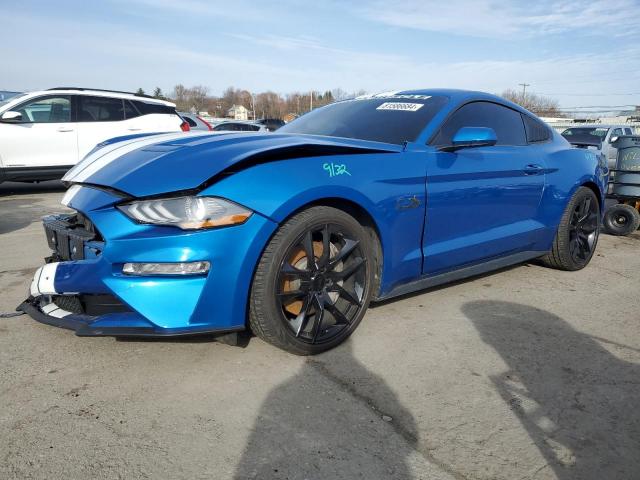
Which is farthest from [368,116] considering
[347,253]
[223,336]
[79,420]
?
[79,420]

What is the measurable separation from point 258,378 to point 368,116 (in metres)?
2.00

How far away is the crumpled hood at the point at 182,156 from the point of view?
90.9 inches

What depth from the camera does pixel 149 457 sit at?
1.85 meters

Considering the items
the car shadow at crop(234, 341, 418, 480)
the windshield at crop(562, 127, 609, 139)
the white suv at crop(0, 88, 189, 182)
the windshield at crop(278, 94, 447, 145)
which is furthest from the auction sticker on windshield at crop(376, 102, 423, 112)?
the windshield at crop(562, 127, 609, 139)

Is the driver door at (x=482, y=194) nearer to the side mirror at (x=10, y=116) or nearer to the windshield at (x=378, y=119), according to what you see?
the windshield at (x=378, y=119)

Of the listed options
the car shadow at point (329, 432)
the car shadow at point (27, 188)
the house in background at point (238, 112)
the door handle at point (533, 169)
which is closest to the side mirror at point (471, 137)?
the door handle at point (533, 169)

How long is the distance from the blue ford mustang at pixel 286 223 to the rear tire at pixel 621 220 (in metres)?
3.41

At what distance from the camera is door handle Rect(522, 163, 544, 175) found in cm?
381

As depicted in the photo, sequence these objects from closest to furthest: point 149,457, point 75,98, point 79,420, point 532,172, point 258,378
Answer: point 149,457 < point 79,420 < point 258,378 < point 532,172 < point 75,98

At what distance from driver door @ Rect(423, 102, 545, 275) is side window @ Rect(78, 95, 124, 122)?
280 inches

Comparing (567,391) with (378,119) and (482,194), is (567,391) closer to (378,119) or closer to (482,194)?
(482,194)

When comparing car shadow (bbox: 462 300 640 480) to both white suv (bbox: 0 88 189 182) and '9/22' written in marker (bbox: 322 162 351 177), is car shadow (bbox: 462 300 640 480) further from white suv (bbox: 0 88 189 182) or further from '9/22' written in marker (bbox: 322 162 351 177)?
white suv (bbox: 0 88 189 182)

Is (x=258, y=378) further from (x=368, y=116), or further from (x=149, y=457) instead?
(x=368, y=116)

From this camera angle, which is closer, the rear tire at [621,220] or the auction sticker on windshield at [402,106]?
the auction sticker on windshield at [402,106]
